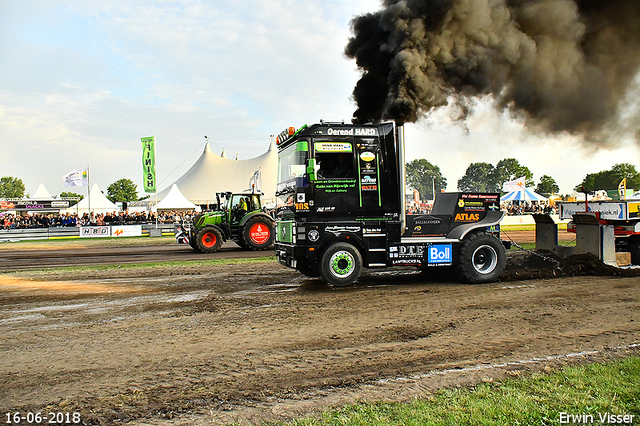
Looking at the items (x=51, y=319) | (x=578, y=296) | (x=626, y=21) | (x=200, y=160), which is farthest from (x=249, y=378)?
(x=200, y=160)

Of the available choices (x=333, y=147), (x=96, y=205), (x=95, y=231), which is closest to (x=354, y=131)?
(x=333, y=147)

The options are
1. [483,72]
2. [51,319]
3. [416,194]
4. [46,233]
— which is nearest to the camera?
[51,319]

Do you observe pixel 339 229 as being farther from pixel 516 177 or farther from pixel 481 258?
pixel 516 177

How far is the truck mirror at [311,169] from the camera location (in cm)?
823

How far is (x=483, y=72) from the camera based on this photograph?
11773mm

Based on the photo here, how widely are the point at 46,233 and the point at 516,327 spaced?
31.5 meters

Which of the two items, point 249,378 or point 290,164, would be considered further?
point 290,164

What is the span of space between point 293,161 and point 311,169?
21.7 inches

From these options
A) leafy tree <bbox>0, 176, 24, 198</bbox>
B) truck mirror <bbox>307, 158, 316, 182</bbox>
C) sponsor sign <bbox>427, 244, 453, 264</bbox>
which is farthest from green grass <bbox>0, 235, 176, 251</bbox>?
leafy tree <bbox>0, 176, 24, 198</bbox>

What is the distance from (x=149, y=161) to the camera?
3266 cm

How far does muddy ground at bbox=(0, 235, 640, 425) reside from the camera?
3.79m

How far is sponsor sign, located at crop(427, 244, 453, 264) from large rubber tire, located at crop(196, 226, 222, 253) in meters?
11.3

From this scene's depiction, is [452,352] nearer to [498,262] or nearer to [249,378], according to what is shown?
[249,378]

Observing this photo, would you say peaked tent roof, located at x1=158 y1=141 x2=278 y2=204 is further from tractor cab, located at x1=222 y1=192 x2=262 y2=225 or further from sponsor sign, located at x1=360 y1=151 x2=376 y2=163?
sponsor sign, located at x1=360 y1=151 x2=376 y2=163
